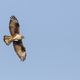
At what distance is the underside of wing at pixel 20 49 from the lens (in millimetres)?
12366

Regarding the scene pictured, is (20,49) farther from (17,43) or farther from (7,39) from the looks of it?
(7,39)

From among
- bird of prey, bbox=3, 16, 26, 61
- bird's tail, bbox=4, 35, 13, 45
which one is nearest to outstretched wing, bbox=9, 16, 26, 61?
bird of prey, bbox=3, 16, 26, 61

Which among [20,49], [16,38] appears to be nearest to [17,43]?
[20,49]

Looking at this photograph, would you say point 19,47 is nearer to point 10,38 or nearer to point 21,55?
point 21,55

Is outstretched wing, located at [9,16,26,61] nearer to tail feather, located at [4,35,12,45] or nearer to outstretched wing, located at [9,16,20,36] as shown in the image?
outstretched wing, located at [9,16,20,36]

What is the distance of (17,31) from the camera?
40.9 ft

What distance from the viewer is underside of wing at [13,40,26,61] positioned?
12.4 meters

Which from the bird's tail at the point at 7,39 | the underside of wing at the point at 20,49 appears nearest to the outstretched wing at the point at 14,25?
the underside of wing at the point at 20,49

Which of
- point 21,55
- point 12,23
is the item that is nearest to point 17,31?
point 12,23

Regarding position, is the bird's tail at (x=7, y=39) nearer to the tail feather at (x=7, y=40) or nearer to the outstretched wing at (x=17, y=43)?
the tail feather at (x=7, y=40)

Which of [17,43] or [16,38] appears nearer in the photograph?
[16,38]

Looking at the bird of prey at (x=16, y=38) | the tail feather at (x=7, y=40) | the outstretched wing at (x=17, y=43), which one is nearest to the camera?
the tail feather at (x=7, y=40)

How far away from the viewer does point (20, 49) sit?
12797mm

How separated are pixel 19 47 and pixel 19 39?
3.28 ft
